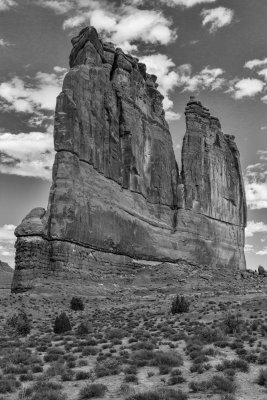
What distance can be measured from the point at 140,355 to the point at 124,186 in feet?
157

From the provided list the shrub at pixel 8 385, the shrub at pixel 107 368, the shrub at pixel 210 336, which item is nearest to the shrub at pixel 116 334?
the shrub at pixel 210 336

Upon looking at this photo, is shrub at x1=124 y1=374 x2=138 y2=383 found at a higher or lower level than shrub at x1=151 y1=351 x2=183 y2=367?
lower

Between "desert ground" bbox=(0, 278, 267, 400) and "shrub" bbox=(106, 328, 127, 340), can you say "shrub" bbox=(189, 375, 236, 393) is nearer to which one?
"desert ground" bbox=(0, 278, 267, 400)

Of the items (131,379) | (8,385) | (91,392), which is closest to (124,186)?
(131,379)

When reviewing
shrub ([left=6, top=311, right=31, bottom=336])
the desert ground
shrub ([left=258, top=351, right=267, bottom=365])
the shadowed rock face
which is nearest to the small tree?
the shadowed rock face

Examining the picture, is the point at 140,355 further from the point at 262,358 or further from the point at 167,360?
the point at 262,358

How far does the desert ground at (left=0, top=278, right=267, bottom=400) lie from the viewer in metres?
14.1

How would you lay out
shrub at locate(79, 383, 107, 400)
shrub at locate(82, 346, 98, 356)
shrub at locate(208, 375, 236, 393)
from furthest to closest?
shrub at locate(82, 346, 98, 356), shrub at locate(79, 383, 107, 400), shrub at locate(208, 375, 236, 393)

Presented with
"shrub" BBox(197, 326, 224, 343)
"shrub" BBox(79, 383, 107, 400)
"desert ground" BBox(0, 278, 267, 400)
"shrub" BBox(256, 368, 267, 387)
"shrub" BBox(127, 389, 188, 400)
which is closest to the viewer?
"shrub" BBox(127, 389, 188, 400)

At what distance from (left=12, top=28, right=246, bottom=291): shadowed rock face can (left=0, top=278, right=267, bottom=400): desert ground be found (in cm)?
1513

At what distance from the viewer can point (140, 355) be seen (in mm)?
19453

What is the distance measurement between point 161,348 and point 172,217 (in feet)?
182

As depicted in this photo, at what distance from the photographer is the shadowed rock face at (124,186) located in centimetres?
5331

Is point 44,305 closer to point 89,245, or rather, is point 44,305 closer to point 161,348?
point 89,245
